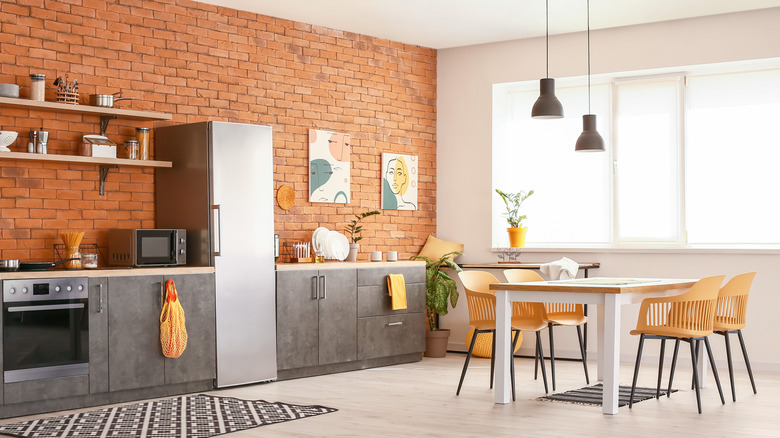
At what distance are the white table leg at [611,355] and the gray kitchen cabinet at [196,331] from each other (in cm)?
290

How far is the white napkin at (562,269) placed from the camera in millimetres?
7979

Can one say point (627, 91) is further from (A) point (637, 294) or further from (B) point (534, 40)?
(A) point (637, 294)

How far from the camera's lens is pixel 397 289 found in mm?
8031

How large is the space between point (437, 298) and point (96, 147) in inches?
147

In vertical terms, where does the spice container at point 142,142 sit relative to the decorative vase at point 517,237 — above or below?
above

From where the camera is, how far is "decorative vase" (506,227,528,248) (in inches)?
348

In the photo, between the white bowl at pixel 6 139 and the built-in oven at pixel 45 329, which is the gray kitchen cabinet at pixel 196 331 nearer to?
the built-in oven at pixel 45 329

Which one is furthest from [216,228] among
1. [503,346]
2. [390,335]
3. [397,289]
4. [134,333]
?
[503,346]

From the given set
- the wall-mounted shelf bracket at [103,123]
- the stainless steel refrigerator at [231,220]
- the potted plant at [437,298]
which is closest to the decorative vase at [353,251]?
the potted plant at [437,298]

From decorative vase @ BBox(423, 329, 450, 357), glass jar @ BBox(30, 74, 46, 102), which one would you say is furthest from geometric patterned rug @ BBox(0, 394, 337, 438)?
decorative vase @ BBox(423, 329, 450, 357)

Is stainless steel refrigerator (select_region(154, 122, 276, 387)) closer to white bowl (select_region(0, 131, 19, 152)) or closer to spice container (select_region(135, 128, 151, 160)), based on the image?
spice container (select_region(135, 128, 151, 160))

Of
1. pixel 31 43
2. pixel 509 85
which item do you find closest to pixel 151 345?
pixel 31 43

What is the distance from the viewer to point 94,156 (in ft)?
21.0

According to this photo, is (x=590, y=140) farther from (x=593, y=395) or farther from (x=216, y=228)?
(x=216, y=228)
